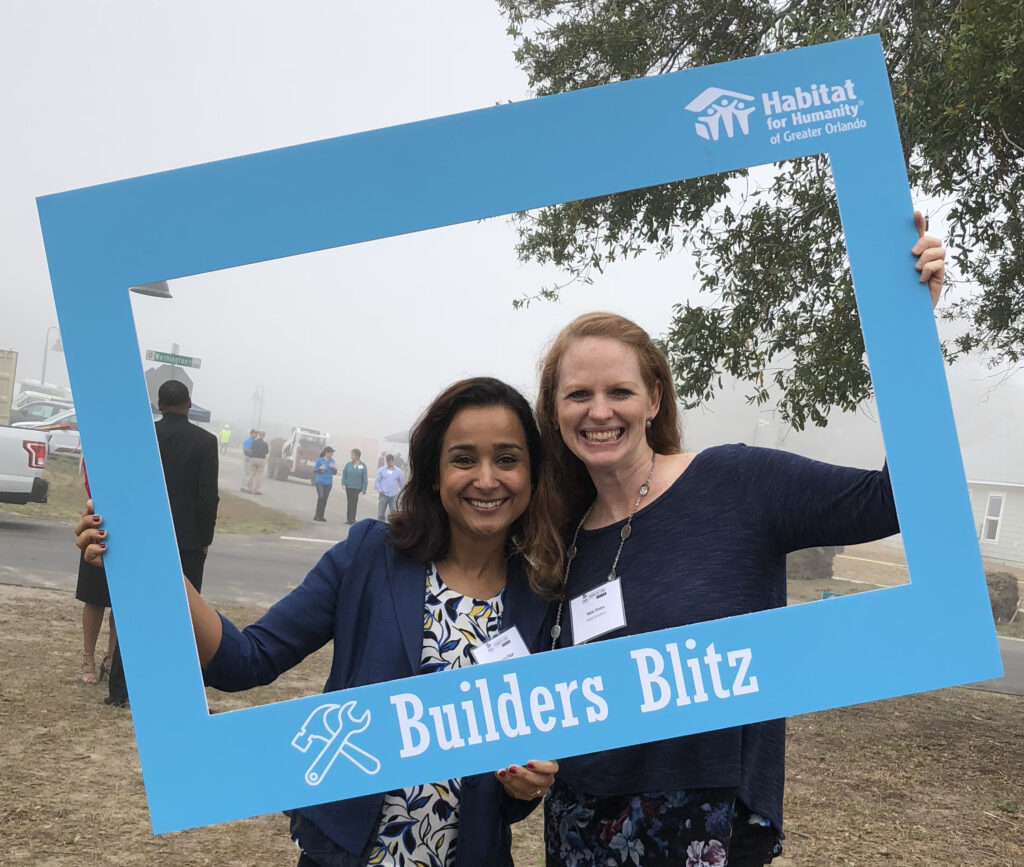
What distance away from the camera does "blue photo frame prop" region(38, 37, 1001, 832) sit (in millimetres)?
1836

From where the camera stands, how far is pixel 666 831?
1940mm

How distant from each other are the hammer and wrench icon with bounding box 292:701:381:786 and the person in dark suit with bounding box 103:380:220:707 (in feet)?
1.46

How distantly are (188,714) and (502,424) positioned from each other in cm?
93

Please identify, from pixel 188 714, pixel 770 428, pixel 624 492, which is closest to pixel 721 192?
pixel 770 428

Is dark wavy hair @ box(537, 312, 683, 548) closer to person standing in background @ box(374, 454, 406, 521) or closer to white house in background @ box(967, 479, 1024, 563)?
person standing in background @ box(374, 454, 406, 521)

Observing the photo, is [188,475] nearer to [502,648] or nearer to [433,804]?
[502,648]

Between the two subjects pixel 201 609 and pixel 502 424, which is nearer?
pixel 201 609

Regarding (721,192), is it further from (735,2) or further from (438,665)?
(735,2)

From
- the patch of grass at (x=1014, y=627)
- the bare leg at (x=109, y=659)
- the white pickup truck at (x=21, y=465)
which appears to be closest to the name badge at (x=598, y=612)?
the patch of grass at (x=1014, y=627)

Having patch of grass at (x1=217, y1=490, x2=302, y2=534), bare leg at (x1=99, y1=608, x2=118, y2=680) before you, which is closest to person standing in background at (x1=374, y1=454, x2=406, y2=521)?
patch of grass at (x1=217, y1=490, x2=302, y2=534)

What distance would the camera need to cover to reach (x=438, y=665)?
202 centimetres

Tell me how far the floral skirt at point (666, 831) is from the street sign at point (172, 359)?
1335mm

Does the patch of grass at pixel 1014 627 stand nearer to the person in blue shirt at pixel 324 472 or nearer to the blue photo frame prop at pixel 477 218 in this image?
the blue photo frame prop at pixel 477 218

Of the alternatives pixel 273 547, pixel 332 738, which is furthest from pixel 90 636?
pixel 332 738
